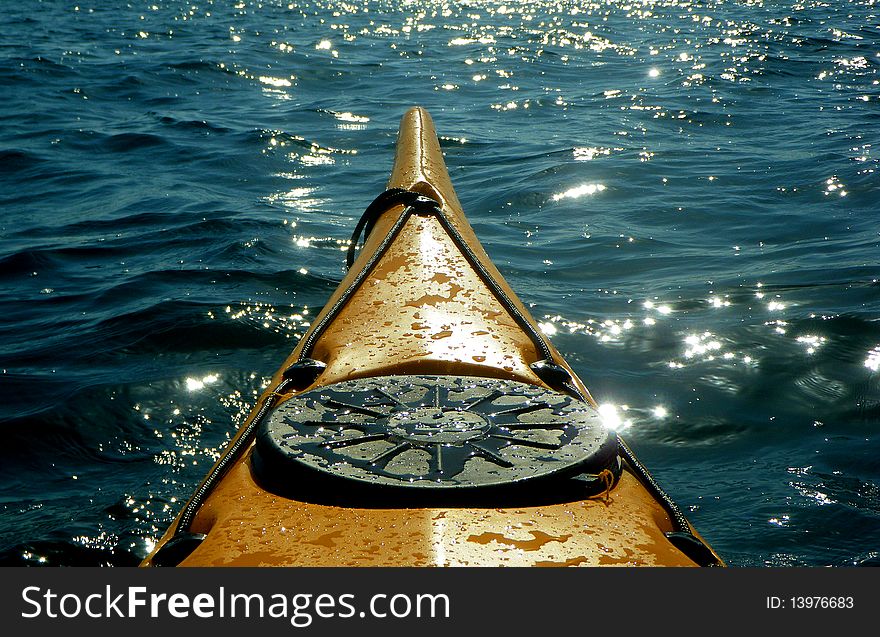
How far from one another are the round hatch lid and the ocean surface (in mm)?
1070

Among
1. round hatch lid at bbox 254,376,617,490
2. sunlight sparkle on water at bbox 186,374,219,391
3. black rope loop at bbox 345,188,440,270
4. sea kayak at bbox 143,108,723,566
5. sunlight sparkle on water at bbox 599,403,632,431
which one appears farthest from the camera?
sunlight sparkle on water at bbox 186,374,219,391

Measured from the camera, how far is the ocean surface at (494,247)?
3.42 metres

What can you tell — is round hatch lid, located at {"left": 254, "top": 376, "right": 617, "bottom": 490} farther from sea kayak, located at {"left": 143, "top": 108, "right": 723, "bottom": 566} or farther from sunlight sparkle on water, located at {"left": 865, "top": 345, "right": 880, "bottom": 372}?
sunlight sparkle on water, located at {"left": 865, "top": 345, "right": 880, "bottom": 372}

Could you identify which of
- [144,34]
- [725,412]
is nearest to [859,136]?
[725,412]

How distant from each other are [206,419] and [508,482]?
2149mm

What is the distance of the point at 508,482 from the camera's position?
1.97m

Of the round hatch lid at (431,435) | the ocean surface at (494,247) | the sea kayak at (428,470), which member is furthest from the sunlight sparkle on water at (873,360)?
the round hatch lid at (431,435)

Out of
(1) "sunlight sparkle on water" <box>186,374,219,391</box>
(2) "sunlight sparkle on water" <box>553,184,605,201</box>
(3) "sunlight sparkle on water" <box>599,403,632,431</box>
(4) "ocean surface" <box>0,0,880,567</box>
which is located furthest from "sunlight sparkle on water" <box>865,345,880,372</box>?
(2) "sunlight sparkle on water" <box>553,184,605,201</box>

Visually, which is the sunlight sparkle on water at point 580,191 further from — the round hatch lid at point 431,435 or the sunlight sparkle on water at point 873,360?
the round hatch lid at point 431,435

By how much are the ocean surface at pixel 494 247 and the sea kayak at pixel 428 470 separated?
98 centimetres

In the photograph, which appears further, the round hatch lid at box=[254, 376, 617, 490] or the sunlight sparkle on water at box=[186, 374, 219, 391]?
the sunlight sparkle on water at box=[186, 374, 219, 391]

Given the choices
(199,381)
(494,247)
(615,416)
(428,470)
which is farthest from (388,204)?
(428,470)

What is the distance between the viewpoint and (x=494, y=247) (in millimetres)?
5828

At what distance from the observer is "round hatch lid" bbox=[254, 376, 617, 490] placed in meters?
2.02
